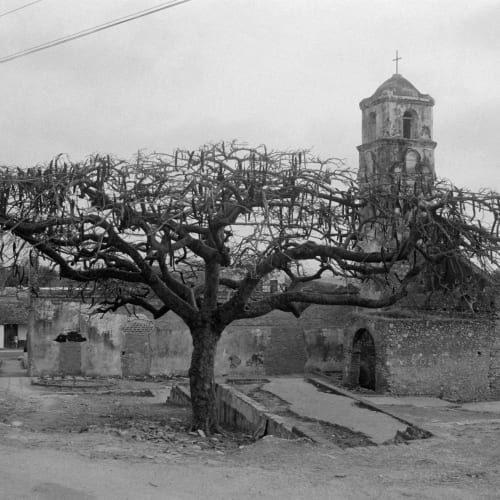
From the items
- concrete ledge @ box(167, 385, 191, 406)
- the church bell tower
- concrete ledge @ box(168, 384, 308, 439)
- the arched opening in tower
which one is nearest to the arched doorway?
concrete ledge @ box(167, 385, 191, 406)

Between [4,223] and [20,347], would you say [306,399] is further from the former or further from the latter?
[20,347]

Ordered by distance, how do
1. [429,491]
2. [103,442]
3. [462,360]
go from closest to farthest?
1. [429,491]
2. [103,442]
3. [462,360]

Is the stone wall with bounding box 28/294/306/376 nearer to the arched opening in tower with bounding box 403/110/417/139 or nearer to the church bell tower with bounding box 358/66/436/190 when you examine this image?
the church bell tower with bounding box 358/66/436/190

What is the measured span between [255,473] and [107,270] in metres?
A: 6.36

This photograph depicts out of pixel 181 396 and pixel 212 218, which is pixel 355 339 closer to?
pixel 181 396

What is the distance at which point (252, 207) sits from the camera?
1315 centimetres

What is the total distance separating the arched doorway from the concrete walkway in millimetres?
5225

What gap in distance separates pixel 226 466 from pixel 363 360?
15679 millimetres

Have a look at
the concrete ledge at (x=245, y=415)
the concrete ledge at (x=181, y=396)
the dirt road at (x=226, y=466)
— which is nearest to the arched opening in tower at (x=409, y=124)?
the concrete ledge at (x=181, y=396)

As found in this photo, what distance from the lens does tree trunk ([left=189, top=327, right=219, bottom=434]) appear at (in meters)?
14.1

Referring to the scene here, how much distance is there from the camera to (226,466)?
31.8 feet

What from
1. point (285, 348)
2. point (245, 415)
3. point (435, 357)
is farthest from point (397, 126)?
point (245, 415)

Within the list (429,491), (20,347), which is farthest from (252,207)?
(20,347)

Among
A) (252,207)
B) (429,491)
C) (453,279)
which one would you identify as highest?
(252,207)
